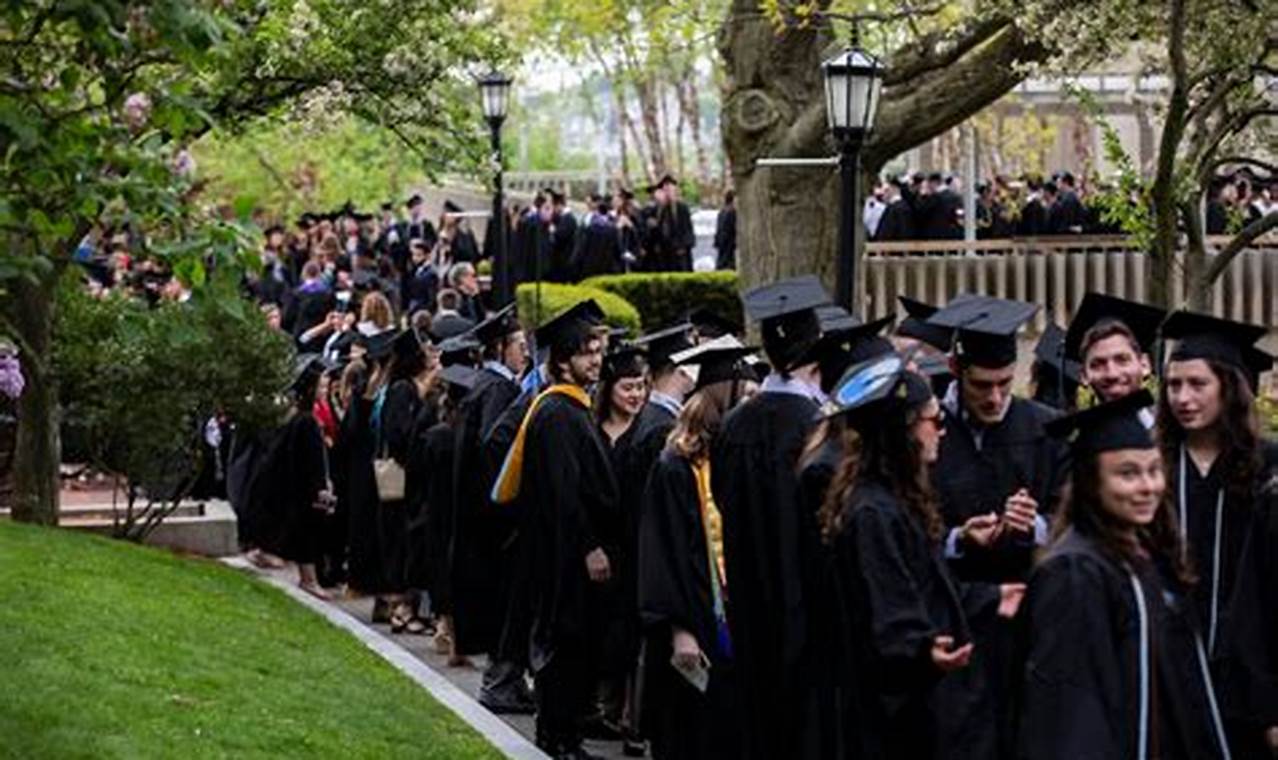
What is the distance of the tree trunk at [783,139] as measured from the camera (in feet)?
81.8

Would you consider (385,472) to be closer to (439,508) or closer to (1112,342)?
(439,508)

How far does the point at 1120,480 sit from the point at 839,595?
4.98 ft

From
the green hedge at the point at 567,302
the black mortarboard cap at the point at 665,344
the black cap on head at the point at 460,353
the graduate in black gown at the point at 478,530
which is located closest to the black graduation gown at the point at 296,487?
the black cap on head at the point at 460,353

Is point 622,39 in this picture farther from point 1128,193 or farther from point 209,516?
point 1128,193

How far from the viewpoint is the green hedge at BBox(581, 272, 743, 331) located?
36.4 m

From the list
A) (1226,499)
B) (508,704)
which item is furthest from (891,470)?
(508,704)

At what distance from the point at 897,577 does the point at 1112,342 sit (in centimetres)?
175

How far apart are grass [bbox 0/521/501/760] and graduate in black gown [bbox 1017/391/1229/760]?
4.56 m

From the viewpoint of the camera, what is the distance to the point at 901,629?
9344mm

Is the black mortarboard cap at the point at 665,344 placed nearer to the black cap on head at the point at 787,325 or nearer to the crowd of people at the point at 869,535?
the crowd of people at the point at 869,535

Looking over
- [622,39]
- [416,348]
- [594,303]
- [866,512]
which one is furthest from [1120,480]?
[622,39]

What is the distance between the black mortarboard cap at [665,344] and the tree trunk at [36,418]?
6.93 m

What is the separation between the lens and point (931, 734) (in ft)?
32.1

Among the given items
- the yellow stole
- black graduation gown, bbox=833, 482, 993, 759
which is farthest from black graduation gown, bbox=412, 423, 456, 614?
black graduation gown, bbox=833, 482, 993, 759
